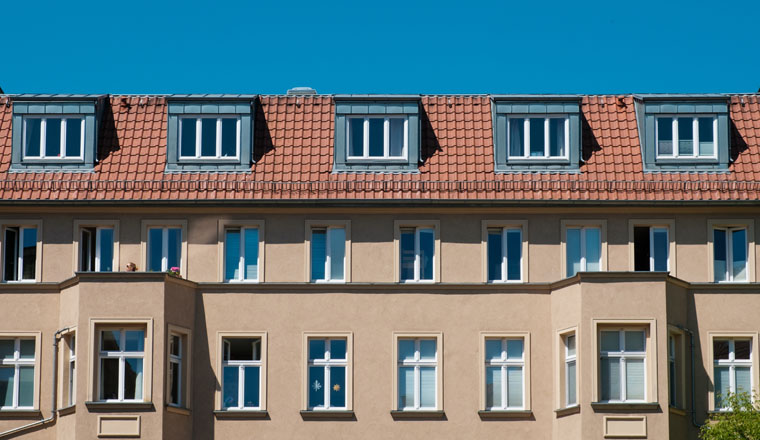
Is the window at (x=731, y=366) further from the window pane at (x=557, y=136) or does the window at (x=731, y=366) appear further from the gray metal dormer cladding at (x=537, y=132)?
the window pane at (x=557, y=136)

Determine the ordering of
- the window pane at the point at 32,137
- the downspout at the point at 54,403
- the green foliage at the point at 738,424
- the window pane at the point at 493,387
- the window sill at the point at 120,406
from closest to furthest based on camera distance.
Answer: the green foliage at the point at 738,424
the window sill at the point at 120,406
the downspout at the point at 54,403
the window pane at the point at 493,387
the window pane at the point at 32,137

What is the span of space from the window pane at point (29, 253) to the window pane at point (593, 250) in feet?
48.5

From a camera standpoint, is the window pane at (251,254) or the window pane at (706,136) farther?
the window pane at (706,136)

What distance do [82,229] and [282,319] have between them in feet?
19.6

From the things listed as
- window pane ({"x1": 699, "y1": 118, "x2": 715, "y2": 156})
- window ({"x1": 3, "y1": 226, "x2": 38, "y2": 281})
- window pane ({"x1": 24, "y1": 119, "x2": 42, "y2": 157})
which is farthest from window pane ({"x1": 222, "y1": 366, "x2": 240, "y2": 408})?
window pane ({"x1": 699, "y1": 118, "x2": 715, "y2": 156})

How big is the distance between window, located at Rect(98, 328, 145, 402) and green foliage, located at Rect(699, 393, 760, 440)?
14280 millimetres

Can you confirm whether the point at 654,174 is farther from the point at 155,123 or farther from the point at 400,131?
the point at 155,123

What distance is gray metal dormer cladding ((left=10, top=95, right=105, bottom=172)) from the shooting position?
4969 cm

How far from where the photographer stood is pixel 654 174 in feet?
161

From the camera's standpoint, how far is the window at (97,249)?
4862 centimetres

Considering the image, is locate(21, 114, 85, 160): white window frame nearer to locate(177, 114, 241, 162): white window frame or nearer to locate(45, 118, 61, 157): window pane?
locate(45, 118, 61, 157): window pane

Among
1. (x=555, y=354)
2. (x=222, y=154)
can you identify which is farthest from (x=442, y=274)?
(x=222, y=154)

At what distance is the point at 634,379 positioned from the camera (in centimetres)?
4575

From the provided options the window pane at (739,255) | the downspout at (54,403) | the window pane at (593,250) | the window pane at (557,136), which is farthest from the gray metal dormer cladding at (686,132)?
the downspout at (54,403)
